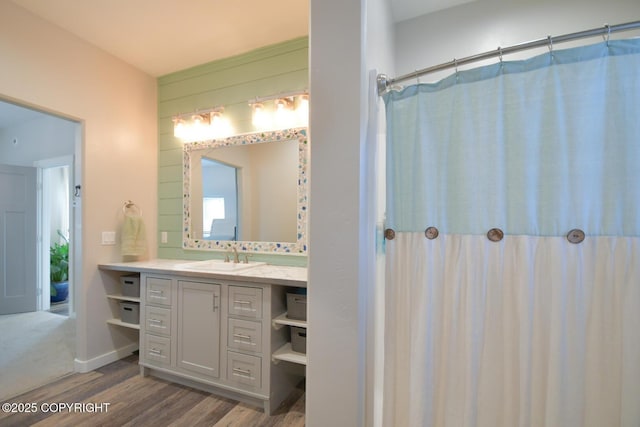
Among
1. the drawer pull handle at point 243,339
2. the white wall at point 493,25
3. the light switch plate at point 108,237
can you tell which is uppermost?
the white wall at point 493,25

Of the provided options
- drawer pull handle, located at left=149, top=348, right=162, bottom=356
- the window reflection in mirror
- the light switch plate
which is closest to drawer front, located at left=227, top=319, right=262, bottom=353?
drawer pull handle, located at left=149, top=348, right=162, bottom=356

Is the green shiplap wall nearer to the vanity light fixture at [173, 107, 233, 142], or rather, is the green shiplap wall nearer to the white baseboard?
the vanity light fixture at [173, 107, 233, 142]

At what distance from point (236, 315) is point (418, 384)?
4.00 feet

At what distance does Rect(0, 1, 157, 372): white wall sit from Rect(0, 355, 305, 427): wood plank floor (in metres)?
0.33

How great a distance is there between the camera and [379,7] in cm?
156

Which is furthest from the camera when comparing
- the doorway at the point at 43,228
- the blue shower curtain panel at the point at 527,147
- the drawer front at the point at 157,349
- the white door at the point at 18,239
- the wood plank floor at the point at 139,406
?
the white door at the point at 18,239

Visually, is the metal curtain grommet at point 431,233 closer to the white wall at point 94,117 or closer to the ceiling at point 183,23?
the ceiling at point 183,23

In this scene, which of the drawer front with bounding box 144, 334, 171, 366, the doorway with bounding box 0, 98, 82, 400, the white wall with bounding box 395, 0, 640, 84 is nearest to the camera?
the white wall with bounding box 395, 0, 640, 84

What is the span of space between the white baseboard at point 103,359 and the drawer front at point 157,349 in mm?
529

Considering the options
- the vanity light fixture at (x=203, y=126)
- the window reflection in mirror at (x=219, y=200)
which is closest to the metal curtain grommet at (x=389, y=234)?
the window reflection in mirror at (x=219, y=200)

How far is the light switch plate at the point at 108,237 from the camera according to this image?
248 centimetres

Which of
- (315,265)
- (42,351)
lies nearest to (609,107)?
(315,265)

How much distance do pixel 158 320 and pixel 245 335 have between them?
805 mm

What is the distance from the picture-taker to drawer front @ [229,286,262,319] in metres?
1.84
